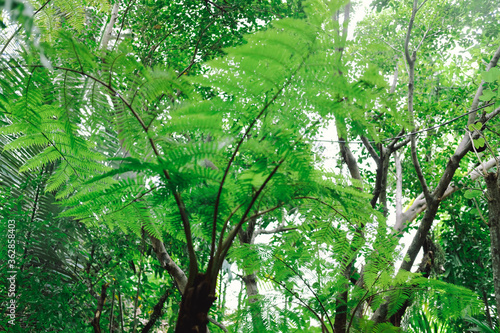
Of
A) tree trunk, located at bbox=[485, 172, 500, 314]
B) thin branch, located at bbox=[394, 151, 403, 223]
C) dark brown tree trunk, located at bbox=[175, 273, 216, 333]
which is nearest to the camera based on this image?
dark brown tree trunk, located at bbox=[175, 273, 216, 333]

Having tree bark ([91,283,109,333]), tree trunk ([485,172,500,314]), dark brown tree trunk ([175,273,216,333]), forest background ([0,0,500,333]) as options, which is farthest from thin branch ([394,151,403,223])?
dark brown tree trunk ([175,273,216,333])

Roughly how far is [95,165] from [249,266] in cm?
91

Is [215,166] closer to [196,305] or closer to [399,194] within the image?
[196,305]

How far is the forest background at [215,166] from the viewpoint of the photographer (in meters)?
1.04

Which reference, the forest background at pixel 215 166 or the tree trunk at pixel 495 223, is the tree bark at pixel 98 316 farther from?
the tree trunk at pixel 495 223

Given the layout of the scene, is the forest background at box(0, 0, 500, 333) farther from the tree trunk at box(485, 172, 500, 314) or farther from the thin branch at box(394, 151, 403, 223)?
the thin branch at box(394, 151, 403, 223)

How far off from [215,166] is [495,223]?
2069 mm

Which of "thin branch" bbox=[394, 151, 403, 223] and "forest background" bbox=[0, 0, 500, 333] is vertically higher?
"thin branch" bbox=[394, 151, 403, 223]

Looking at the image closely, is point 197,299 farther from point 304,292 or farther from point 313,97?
point 304,292

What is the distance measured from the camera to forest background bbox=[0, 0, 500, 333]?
3.40ft

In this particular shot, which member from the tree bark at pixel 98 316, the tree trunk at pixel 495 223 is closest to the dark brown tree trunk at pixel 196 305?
the tree bark at pixel 98 316

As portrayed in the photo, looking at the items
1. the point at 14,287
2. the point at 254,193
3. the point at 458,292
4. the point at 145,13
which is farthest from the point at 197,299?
the point at 145,13

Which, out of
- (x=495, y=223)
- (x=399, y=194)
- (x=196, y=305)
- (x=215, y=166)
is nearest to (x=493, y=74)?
(x=495, y=223)

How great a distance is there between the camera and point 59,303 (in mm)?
2195
